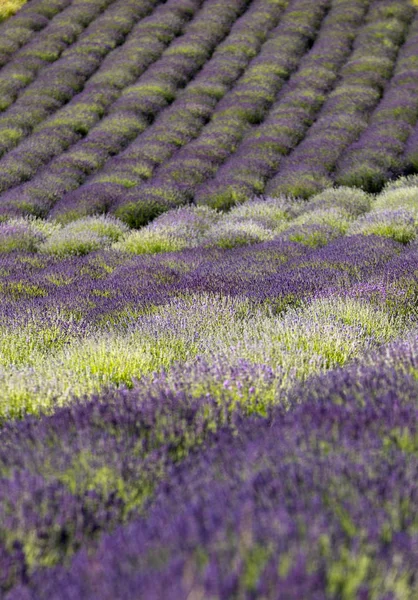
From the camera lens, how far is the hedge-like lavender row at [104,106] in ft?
37.1

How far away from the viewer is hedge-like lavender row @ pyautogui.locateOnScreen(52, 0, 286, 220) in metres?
9.59

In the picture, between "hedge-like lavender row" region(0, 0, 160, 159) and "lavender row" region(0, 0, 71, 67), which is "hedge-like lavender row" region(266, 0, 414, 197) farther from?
"lavender row" region(0, 0, 71, 67)

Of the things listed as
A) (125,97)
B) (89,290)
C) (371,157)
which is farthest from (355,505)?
(125,97)

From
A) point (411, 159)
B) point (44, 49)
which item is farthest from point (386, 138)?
point (44, 49)

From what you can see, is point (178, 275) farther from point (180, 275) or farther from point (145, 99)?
point (145, 99)

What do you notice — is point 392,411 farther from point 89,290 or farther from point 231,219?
point 231,219

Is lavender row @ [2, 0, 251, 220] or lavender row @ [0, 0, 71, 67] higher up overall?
lavender row @ [0, 0, 71, 67]

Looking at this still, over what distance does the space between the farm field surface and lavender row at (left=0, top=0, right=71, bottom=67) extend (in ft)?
11.9

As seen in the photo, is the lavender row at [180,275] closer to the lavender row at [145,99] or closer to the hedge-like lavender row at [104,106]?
the lavender row at [145,99]

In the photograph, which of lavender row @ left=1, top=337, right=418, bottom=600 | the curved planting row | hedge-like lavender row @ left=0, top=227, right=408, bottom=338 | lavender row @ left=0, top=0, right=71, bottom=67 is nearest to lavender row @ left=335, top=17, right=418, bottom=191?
the curved planting row

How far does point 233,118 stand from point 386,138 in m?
3.32

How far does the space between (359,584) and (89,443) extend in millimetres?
1019

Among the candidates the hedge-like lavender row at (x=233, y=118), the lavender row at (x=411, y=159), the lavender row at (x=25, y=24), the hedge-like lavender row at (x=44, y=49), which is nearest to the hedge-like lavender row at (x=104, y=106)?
the hedge-like lavender row at (x=44, y=49)

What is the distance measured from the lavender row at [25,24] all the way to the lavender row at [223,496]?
629 inches
